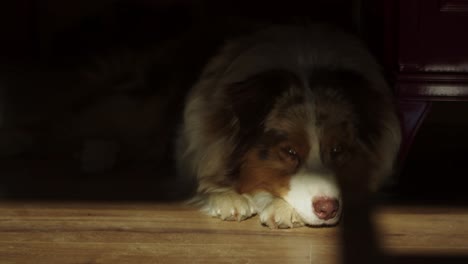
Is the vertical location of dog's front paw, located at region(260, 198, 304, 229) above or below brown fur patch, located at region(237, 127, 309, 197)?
below

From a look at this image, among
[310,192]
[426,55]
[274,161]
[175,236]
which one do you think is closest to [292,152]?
[274,161]

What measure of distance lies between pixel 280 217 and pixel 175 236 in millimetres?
376

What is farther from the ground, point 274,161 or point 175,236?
point 274,161

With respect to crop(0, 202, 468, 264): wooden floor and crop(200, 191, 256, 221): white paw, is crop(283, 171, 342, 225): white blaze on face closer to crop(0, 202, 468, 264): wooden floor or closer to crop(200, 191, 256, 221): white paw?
crop(0, 202, 468, 264): wooden floor

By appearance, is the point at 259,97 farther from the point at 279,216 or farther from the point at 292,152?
the point at 279,216

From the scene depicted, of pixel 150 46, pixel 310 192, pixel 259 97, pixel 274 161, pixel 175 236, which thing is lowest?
pixel 175 236

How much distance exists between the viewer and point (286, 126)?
3.16 meters

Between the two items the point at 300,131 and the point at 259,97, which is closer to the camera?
the point at 300,131

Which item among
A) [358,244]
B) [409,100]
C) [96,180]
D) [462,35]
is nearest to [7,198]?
[96,180]

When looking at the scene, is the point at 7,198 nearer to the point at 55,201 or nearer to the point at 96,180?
the point at 55,201

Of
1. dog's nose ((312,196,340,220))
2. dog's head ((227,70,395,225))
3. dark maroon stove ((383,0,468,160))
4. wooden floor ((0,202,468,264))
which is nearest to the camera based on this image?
wooden floor ((0,202,468,264))

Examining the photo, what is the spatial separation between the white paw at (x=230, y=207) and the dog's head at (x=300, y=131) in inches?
2.9

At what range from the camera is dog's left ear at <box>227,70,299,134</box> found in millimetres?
3207

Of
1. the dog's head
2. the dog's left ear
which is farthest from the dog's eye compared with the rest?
the dog's left ear
